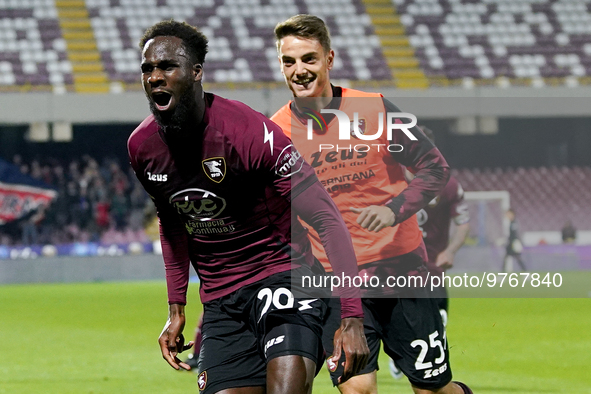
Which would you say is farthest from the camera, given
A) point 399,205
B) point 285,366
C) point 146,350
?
point 146,350

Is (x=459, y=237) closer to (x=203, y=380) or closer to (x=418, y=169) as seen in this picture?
(x=418, y=169)

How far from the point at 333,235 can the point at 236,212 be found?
38 centimetres

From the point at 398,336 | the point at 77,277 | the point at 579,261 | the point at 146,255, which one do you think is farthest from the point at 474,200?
the point at 398,336

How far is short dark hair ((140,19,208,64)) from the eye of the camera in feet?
11.3

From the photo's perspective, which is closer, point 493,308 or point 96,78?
point 493,308

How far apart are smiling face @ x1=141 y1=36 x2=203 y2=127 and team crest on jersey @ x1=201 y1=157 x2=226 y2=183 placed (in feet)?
0.57

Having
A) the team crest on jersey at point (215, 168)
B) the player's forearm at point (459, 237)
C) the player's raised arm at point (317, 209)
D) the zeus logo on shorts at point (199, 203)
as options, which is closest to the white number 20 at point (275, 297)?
the player's raised arm at point (317, 209)

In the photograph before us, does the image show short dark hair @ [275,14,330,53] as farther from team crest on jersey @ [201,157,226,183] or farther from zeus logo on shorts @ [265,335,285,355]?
zeus logo on shorts @ [265,335,285,355]

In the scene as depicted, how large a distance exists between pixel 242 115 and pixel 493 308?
38.4 feet

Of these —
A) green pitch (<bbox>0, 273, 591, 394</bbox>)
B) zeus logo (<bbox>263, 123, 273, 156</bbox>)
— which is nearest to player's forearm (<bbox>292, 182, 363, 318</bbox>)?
zeus logo (<bbox>263, 123, 273, 156</bbox>)

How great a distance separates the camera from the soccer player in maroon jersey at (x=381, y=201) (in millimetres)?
4508

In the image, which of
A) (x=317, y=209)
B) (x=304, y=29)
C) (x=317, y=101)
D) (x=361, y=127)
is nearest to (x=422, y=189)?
(x=361, y=127)

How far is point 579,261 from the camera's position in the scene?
22094mm

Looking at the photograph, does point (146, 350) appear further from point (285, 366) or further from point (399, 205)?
point (285, 366)
